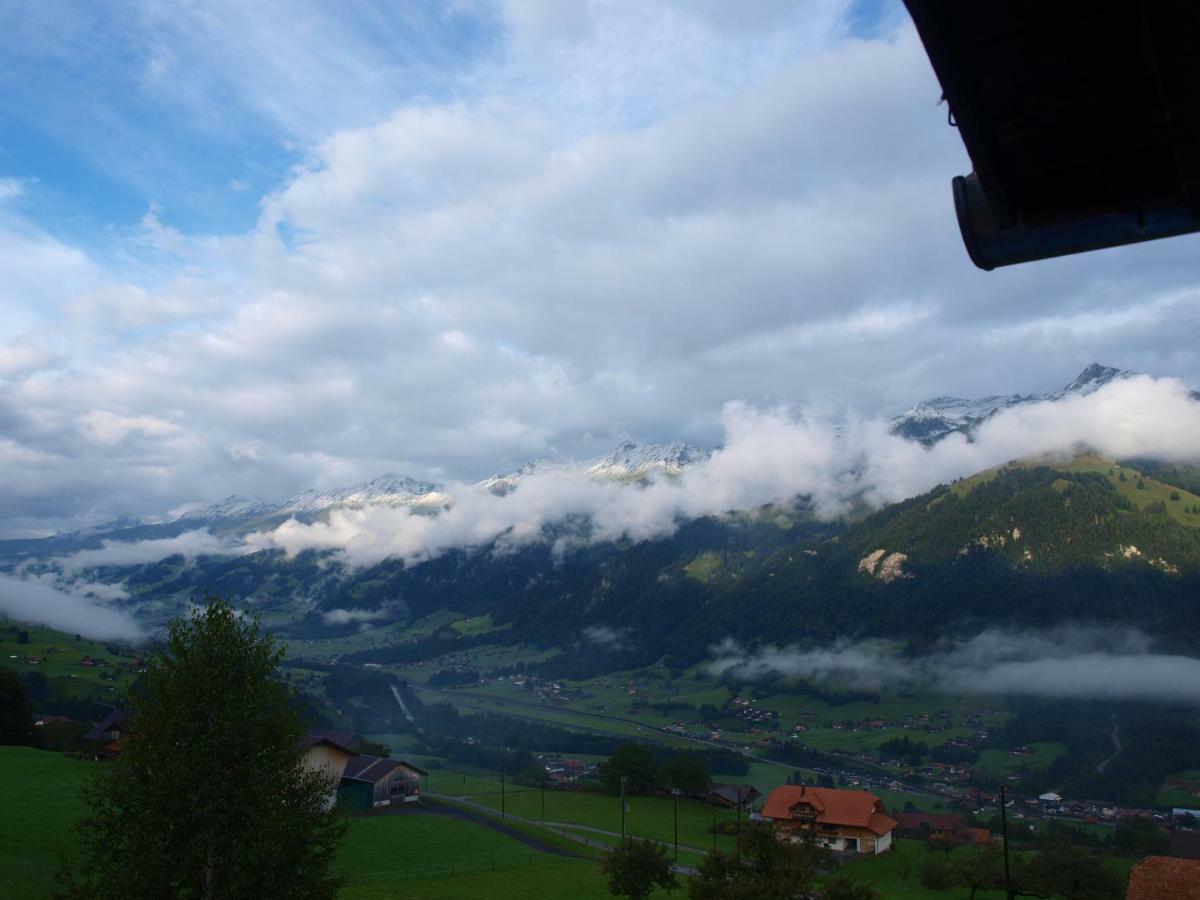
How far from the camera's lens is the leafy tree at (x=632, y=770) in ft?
353

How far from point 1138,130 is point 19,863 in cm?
5365

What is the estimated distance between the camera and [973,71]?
3854mm

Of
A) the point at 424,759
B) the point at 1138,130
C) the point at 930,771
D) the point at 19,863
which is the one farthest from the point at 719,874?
the point at 930,771

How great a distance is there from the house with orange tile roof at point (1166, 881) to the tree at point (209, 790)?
136ft

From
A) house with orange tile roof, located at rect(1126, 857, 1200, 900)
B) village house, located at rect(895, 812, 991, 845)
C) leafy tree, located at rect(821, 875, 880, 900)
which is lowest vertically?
village house, located at rect(895, 812, 991, 845)

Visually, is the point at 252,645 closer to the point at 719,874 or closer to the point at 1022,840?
the point at 719,874

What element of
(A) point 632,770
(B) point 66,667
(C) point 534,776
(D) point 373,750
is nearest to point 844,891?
(A) point 632,770

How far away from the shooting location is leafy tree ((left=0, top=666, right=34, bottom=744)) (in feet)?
298

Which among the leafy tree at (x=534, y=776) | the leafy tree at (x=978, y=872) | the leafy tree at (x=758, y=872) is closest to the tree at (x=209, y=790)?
the leafy tree at (x=758, y=872)

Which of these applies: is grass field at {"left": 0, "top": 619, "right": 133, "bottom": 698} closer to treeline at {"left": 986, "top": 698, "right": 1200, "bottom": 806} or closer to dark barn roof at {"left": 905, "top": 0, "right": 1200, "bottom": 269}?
dark barn roof at {"left": 905, "top": 0, "right": 1200, "bottom": 269}

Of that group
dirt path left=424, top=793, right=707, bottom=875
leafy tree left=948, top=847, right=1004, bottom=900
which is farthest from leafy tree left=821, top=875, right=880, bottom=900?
dirt path left=424, top=793, right=707, bottom=875

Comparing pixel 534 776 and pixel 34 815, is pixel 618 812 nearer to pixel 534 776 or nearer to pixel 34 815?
pixel 534 776

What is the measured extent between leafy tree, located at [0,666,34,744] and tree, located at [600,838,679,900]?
8455cm

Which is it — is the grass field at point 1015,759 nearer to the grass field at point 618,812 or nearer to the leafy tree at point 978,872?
the grass field at point 618,812
